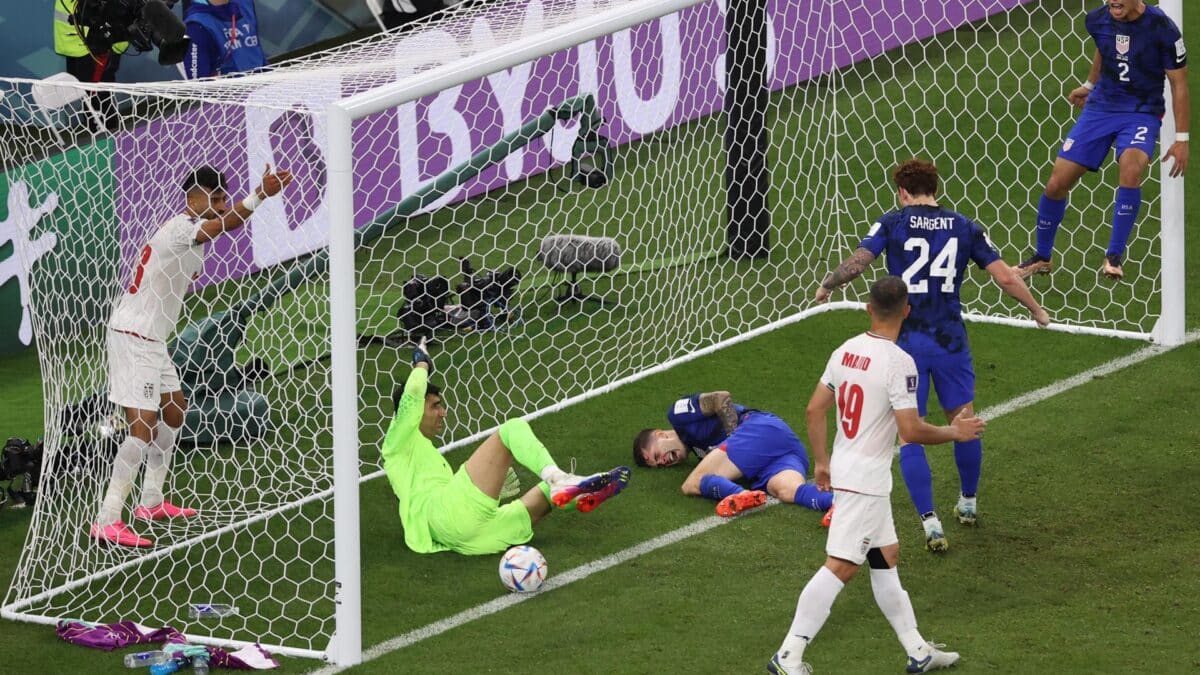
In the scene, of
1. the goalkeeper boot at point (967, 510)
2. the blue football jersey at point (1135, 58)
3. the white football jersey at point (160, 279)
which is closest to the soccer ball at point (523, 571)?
the goalkeeper boot at point (967, 510)

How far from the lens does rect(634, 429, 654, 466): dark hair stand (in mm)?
9891

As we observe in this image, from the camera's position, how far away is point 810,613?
7.08 m

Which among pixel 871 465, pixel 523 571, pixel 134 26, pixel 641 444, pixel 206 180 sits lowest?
pixel 523 571

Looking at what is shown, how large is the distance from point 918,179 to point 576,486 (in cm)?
202

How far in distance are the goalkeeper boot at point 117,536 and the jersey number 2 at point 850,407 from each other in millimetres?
3704

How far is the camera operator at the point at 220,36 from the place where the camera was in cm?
1324

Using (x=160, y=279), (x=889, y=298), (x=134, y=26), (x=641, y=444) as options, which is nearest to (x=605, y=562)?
(x=641, y=444)

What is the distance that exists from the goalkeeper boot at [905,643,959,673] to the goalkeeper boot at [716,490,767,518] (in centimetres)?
197

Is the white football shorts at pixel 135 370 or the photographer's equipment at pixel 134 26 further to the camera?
the photographer's equipment at pixel 134 26

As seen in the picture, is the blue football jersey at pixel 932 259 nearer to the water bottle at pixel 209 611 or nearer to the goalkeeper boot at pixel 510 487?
the goalkeeper boot at pixel 510 487

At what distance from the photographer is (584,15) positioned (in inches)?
398

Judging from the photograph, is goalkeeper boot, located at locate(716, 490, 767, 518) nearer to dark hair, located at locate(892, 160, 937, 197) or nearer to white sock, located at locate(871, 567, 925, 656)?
dark hair, located at locate(892, 160, 937, 197)

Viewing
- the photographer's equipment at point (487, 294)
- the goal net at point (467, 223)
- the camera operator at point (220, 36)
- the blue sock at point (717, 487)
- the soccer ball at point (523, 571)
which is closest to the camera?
the soccer ball at point (523, 571)

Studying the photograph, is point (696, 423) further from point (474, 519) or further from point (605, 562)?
point (474, 519)
